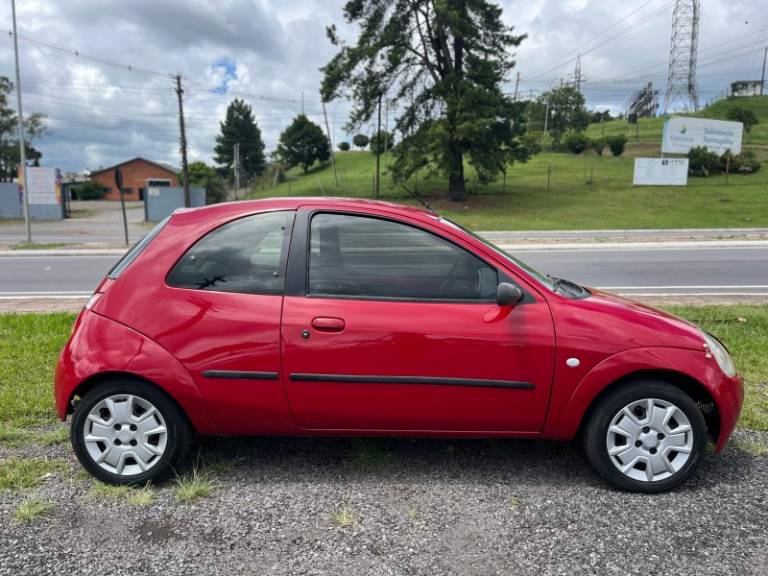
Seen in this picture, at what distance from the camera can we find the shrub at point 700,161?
39.7m

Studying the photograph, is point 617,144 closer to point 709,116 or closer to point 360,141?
point 709,116

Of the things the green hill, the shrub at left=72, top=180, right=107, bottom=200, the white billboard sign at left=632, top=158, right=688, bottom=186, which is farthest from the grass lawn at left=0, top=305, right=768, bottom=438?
the shrub at left=72, top=180, right=107, bottom=200

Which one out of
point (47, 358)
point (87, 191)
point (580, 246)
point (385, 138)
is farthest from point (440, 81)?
point (87, 191)

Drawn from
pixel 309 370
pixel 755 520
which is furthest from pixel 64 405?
pixel 755 520

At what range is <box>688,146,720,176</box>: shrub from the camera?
3972 cm

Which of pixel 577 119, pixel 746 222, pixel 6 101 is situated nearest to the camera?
pixel 746 222

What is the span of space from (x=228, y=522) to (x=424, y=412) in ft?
3.68

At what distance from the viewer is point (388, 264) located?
3.27 meters

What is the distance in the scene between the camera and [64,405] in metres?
3.18

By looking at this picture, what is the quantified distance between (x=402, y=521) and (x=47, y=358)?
3.98 metres

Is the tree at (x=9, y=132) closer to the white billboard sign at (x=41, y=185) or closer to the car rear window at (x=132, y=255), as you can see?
the white billboard sign at (x=41, y=185)

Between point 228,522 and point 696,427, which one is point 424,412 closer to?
point 228,522

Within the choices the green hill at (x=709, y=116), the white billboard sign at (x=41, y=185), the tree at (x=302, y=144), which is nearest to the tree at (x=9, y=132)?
the white billboard sign at (x=41, y=185)

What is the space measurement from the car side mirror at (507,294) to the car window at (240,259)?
1.16 m
